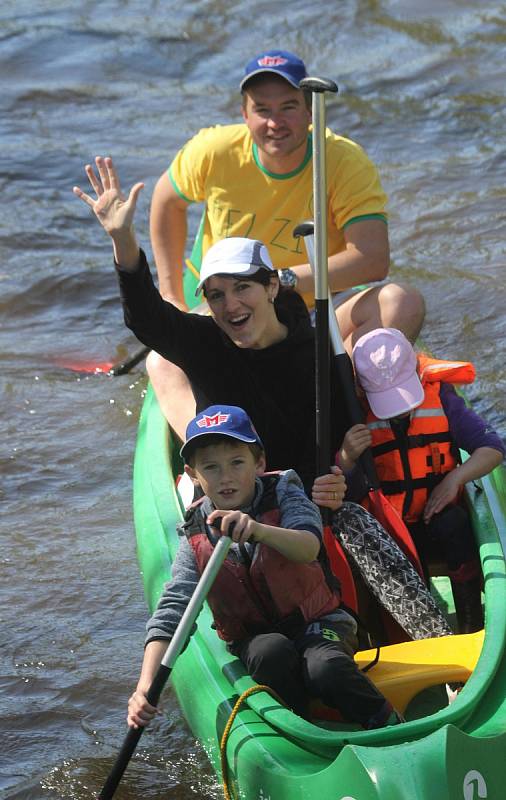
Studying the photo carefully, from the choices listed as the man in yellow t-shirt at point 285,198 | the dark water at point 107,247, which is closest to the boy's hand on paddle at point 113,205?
the man in yellow t-shirt at point 285,198

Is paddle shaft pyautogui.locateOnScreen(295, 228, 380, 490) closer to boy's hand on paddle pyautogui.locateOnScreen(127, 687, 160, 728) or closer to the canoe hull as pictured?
the canoe hull

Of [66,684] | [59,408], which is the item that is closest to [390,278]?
[59,408]

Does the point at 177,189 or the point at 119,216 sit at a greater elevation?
the point at 119,216

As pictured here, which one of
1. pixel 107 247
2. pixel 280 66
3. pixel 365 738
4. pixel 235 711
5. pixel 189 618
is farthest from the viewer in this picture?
pixel 107 247

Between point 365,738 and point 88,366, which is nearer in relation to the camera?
point 365,738

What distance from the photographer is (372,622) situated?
3.96 m

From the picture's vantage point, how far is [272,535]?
321 cm

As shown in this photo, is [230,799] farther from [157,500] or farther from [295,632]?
[157,500]

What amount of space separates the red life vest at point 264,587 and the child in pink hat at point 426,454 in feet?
1.88

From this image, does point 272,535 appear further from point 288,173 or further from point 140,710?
point 288,173

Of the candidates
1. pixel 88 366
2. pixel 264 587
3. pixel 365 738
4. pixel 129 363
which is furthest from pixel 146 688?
pixel 88 366

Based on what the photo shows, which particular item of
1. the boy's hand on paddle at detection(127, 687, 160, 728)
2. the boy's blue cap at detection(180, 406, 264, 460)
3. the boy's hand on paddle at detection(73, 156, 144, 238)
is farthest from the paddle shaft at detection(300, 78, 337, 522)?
the boy's hand on paddle at detection(127, 687, 160, 728)

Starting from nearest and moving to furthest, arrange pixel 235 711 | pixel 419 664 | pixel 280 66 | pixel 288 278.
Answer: pixel 235 711, pixel 419 664, pixel 288 278, pixel 280 66

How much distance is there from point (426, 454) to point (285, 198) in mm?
1284
